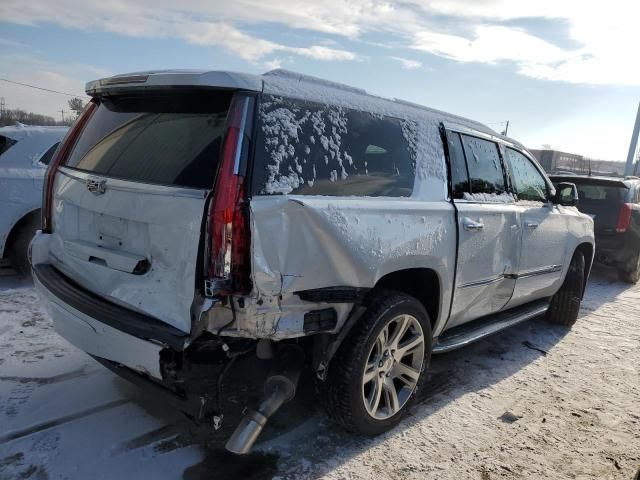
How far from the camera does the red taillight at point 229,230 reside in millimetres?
2131

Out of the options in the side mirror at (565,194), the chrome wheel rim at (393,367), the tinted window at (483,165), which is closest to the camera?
the chrome wheel rim at (393,367)

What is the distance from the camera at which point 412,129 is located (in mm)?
3135

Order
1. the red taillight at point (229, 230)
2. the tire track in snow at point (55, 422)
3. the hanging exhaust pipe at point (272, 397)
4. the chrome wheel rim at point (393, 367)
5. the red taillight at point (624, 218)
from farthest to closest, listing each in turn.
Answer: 1. the red taillight at point (624, 218)
2. the chrome wheel rim at point (393, 367)
3. the tire track in snow at point (55, 422)
4. the hanging exhaust pipe at point (272, 397)
5. the red taillight at point (229, 230)

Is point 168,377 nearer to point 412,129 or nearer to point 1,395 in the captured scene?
point 1,395

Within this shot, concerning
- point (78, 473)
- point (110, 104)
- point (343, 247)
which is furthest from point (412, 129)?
point (78, 473)

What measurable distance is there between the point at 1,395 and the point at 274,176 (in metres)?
2.30

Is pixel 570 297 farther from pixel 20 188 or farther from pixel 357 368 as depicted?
pixel 20 188

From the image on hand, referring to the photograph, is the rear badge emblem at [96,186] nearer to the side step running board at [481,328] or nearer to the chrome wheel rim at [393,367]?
the chrome wheel rim at [393,367]

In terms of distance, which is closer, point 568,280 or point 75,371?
point 75,371

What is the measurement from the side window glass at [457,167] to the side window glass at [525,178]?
0.88 metres

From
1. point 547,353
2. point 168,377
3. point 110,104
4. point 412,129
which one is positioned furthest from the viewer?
point 547,353

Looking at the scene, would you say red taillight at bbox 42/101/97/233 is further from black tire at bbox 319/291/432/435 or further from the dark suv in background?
the dark suv in background

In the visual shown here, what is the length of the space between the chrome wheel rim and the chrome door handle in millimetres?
729

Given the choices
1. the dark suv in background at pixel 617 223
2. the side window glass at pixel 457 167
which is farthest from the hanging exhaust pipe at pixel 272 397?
the dark suv in background at pixel 617 223
